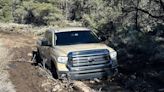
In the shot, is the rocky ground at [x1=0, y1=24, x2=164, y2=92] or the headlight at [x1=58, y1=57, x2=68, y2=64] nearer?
the rocky ground at [x1=0, y1=24, x2=164, y2=92]

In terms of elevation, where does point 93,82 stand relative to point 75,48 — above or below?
below

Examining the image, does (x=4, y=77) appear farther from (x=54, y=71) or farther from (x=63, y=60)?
(x=63, y=60)

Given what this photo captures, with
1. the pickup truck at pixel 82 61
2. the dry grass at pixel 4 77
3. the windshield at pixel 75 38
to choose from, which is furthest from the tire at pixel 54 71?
the dry grass at pixel 4 77

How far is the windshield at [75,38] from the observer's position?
48.7 ft

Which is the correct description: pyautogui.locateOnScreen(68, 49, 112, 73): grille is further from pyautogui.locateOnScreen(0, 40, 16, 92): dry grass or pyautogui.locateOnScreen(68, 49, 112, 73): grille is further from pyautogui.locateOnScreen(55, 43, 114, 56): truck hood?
pyautogui.locateOnScreen(0, 40, 16, 92): dry grass

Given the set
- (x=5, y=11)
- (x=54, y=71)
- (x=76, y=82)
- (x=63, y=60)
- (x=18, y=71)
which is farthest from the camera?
(x=5, y=11)

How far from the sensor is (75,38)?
1502 centimetres

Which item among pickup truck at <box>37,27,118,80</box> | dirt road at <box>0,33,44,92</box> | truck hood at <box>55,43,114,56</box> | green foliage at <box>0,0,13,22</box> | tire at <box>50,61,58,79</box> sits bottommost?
green foliage at <box>0,0,13,22</box>

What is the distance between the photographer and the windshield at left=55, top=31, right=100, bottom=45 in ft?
48.7

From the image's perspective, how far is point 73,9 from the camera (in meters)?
69.6

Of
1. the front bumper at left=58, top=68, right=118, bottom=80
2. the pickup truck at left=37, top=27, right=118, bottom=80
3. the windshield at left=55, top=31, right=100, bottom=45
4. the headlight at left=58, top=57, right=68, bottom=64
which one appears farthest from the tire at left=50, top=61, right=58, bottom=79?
the windshield at left=55, top=31, right=100, bottom=45

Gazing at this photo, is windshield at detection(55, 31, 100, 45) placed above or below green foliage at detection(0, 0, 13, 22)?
above

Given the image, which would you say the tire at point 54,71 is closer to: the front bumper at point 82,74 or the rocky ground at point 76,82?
the rocky ground at point 76,82

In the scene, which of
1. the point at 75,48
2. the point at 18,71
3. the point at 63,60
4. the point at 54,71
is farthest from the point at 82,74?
the point at 18,71
